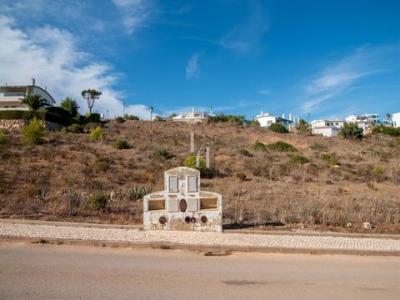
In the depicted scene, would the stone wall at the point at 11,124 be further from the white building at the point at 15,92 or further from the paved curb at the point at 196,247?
the paved curb at the point at 196,247

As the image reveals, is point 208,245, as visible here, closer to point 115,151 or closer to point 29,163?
point 29,163

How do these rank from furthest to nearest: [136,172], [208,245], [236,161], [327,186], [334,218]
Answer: [236,161] < [136,172] < [327,186] < [334,218] < [208,245]

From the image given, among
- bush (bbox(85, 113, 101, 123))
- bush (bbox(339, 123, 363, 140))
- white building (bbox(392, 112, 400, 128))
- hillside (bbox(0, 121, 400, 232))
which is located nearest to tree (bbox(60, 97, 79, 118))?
bush (bbox(85, 113, 101, 123))

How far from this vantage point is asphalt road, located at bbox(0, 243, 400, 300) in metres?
5.66

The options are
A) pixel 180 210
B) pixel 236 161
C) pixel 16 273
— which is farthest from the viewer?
pixel 236 161

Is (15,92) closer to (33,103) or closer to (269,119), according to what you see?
(33,103)

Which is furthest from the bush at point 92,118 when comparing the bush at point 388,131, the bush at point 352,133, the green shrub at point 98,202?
the bush at point 388,131

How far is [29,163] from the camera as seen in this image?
81.4 feet

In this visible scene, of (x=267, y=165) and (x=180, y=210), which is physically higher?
(x=267, y=165)

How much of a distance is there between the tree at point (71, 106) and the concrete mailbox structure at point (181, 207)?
50333 mm

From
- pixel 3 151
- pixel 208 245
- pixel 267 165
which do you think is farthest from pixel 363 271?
pixel 3 151

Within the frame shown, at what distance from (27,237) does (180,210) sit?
3.72 meters

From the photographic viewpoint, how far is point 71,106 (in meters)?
59.1

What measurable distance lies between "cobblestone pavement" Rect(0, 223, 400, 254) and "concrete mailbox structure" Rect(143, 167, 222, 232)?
12.6 inches
